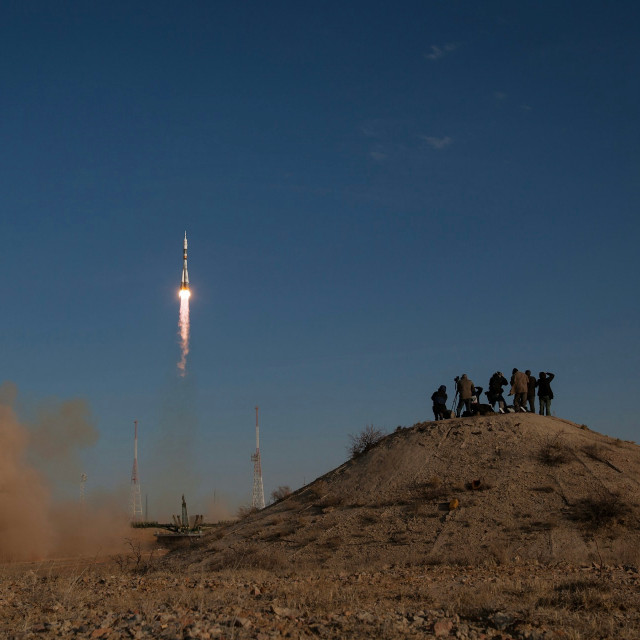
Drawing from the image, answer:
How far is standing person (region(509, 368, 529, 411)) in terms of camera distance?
3009cm

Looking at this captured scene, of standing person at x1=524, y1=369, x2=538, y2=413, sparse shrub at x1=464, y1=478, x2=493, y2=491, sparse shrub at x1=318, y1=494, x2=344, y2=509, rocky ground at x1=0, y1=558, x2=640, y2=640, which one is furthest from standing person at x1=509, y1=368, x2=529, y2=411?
rocky ground at x1=0, y1=558, x2=640, y2=640

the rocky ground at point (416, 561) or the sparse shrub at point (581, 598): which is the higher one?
the rocky ground at point (416, 561)

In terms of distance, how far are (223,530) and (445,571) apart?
1284 centimetres

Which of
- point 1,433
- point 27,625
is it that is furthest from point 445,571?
point 1,433

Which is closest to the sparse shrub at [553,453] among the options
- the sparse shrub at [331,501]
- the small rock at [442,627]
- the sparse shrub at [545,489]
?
the sparse shrub at [545,489]

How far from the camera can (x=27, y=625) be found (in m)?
11.9

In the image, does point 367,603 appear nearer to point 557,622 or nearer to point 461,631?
point 461,631

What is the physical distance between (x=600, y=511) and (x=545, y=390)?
8.28 metres

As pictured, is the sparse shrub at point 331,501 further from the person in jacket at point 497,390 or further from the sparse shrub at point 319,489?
the person in jacket at point 497,390

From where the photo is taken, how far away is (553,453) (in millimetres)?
26891

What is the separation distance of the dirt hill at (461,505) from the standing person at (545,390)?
0.64 metres

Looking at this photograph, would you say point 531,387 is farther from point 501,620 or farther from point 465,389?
point 501,620

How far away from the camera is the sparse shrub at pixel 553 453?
86.8ft

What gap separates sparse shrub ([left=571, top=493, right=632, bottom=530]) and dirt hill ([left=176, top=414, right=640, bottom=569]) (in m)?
0.03
